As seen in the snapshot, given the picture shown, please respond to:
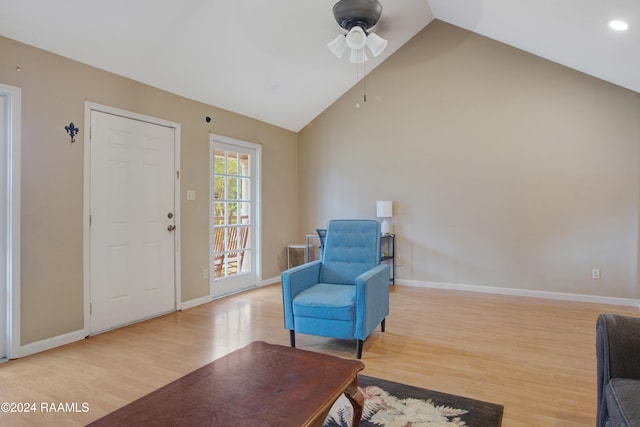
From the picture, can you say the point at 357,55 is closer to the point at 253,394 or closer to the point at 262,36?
the point at 262,36

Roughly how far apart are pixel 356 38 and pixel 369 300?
245cm

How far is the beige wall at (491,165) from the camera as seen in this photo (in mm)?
4234

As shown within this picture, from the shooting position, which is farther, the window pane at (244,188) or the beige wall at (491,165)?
the window pane at (244,188)

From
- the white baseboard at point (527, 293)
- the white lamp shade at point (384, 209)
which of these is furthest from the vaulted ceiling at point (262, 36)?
the white baseboard at point (527, 293)

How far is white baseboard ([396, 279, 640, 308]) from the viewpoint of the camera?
4.19m

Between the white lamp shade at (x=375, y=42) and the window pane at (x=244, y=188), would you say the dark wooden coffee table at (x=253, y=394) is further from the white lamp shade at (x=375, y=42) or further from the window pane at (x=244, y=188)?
the window pane at (x=244, y=188)

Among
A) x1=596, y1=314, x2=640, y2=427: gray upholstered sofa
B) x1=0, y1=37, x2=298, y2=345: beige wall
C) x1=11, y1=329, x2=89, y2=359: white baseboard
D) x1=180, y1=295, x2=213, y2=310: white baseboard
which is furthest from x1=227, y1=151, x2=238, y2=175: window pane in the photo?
x1=596, y1=314, x2=640, y2=427: gray upholstered sofa

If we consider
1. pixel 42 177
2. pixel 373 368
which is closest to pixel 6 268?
pixel 42 177

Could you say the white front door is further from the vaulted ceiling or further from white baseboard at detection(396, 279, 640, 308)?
white baseboard at detection(396, 279, 640, 308)

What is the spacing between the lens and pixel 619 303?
4180 millimetres

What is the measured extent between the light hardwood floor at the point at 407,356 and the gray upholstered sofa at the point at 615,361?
574 millimetres

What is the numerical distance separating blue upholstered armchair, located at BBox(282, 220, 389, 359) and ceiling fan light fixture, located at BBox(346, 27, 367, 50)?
172 cm

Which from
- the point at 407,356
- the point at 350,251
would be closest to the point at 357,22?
the point at 350,251

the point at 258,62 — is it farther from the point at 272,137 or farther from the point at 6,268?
the point at 6,268
